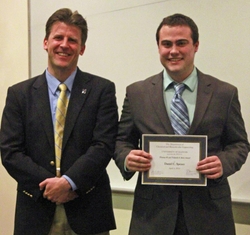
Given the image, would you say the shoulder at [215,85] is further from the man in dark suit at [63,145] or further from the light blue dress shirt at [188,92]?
the man in dark suit at [63,145]

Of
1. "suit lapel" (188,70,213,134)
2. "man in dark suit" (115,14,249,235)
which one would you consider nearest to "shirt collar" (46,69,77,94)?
"man in dark suit" (115,14,249,235)

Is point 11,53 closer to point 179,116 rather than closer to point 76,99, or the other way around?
point 76,99

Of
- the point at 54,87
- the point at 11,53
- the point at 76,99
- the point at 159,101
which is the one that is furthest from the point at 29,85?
the point at 11,53

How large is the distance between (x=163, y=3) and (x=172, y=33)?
2.56ft

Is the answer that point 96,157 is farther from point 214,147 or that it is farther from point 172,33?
point 172,33

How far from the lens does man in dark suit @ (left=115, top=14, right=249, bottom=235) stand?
4.69 feet

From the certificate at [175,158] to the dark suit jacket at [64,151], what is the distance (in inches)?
10.8

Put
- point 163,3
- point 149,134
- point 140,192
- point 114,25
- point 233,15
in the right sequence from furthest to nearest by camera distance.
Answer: point 114,25, point 163,3, point 233,15, point 140,192, point 149,134

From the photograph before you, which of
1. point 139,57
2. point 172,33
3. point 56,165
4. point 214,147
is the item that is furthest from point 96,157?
point 139,57

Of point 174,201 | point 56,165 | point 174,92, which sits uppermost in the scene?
point 174,92

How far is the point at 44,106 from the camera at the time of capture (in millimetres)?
1609

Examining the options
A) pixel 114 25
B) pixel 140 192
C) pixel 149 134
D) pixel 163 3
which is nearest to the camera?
pixel 149 134

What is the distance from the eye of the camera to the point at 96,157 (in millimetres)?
1552

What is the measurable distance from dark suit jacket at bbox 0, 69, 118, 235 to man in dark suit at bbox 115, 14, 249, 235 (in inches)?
Result: 5.0
